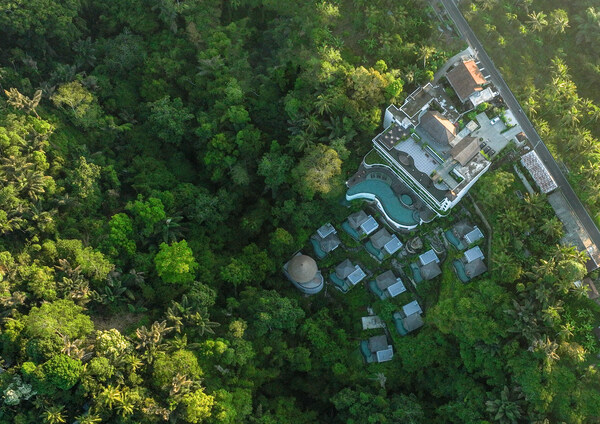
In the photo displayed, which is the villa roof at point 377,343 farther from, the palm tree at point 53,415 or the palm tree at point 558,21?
the palm tree at point 558,21

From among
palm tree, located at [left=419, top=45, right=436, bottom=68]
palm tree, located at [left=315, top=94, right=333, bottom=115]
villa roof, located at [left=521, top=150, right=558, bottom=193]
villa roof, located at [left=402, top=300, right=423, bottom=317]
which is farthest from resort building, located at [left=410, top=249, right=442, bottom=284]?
A: palm tree, located at [left=419, top=45, right=436, bottom=68]

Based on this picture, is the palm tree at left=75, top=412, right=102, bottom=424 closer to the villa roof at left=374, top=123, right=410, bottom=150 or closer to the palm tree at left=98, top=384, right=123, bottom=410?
the palm tree at left=98, top=384, right=123, bottom=410

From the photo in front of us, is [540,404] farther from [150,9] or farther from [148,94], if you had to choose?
[150,9]

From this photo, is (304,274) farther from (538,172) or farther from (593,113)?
(593,113)

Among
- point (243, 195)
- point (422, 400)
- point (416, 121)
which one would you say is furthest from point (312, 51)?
point (422, 400)

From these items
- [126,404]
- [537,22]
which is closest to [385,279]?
[126,404]
